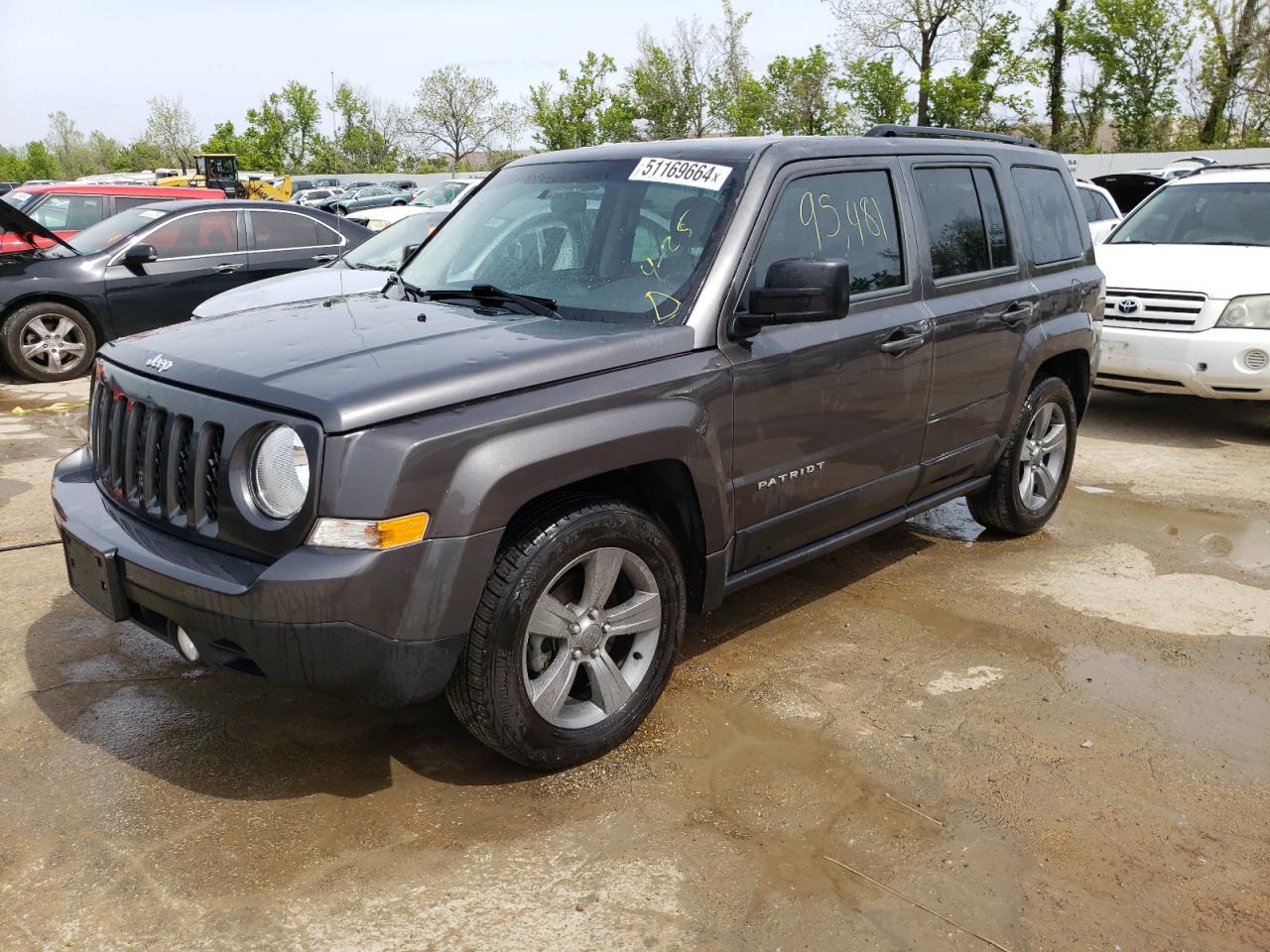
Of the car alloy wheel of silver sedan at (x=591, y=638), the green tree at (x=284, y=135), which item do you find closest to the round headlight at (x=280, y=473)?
the car alloy wheel of silver sedan at (x=591, y=638)

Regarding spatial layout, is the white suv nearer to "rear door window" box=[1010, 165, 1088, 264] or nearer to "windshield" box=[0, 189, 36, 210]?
"rear door window" box=[1010, 165, 1088, 264]

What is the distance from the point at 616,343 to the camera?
334 centimetres

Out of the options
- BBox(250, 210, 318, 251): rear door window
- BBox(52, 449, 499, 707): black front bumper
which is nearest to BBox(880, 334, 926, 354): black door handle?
BBox(52, 449, 499, 707): black front bumper

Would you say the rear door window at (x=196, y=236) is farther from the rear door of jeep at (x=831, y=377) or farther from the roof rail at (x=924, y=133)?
the rear door of jeep at (x=831, y=377)

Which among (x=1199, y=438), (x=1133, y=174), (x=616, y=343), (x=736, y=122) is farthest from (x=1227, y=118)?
(x=616, y=343)

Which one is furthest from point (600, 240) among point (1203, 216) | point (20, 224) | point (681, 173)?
point (20, 224)

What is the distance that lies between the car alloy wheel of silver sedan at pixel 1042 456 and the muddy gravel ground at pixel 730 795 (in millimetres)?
823

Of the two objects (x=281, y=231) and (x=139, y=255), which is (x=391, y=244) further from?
(x=139, y=255)

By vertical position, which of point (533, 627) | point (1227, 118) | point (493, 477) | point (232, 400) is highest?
point (1227, 118)

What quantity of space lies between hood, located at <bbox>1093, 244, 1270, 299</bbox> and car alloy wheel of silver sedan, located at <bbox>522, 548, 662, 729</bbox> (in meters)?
5.74

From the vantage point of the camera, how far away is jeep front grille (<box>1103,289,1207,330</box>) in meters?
7.79

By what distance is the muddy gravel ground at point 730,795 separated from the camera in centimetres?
273

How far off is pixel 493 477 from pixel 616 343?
0.68 meters

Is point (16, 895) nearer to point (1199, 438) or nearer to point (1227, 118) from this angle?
point (1199, 438)
